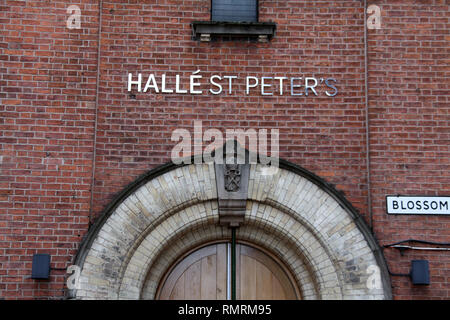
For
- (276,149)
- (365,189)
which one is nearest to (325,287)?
(365,189)

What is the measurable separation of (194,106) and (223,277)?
6.84 feet

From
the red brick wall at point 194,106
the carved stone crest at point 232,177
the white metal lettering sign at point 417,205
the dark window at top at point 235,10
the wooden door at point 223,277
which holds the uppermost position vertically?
the dark window at top at point 235,10

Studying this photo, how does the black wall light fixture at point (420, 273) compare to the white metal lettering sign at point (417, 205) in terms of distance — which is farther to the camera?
the white metal lettering sign at point (417, 205)

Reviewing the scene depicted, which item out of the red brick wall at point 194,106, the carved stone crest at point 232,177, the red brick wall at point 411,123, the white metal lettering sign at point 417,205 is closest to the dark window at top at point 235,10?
the red brick wall at point 194,106

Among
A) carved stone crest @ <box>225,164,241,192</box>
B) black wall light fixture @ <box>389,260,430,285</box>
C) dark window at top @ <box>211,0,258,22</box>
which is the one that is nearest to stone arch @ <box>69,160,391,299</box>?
carved stone crest @ <box>225,164,241,192</box>

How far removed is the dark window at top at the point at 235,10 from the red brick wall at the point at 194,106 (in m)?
0.16

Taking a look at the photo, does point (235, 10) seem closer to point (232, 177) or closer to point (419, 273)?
point (232, 177)

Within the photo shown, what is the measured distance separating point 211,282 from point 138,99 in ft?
7.75

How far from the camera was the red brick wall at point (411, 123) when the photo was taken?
23.5 feet

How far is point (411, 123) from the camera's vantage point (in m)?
7.54

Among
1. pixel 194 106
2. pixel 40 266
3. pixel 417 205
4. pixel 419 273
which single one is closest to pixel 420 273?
pixel 419 273

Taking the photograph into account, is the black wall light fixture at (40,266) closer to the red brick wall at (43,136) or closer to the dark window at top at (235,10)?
the red brick wall at (43,136)

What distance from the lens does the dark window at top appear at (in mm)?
7902

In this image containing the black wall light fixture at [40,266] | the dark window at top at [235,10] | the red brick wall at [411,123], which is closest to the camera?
the black wall light fixture at [40,266]
